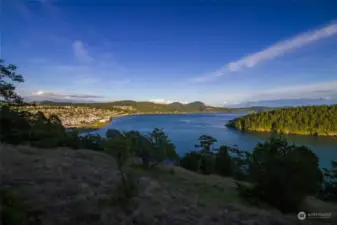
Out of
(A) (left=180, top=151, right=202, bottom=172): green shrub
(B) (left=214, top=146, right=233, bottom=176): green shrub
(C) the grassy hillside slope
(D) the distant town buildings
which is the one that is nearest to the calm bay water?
(D) the distant town buildings

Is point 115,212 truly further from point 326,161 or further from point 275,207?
point 326,161

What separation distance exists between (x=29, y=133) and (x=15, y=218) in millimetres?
9975

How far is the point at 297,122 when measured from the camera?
65375mm

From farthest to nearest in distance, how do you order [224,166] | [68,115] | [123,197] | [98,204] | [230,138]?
[68,115] < [230,138] < [224,166] < [123,197] < [98,204]

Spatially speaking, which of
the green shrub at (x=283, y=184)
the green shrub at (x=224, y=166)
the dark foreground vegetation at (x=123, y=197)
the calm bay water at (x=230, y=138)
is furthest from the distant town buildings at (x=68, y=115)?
the green shrub at (x=224, y=166)

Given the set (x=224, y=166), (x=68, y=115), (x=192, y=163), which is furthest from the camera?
(x=68, y=115)

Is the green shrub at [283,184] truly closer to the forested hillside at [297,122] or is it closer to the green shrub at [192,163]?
the green shrub at [192,163]

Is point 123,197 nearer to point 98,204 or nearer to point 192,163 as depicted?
point 98,204

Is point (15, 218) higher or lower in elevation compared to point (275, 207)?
higher

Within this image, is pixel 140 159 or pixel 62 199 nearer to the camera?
pixel 62 199

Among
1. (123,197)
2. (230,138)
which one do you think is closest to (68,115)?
(230,138)

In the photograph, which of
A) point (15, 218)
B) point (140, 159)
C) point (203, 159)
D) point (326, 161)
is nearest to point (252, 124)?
point (326, 161)

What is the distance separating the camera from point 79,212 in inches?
126

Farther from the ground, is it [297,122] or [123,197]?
[123,197]
